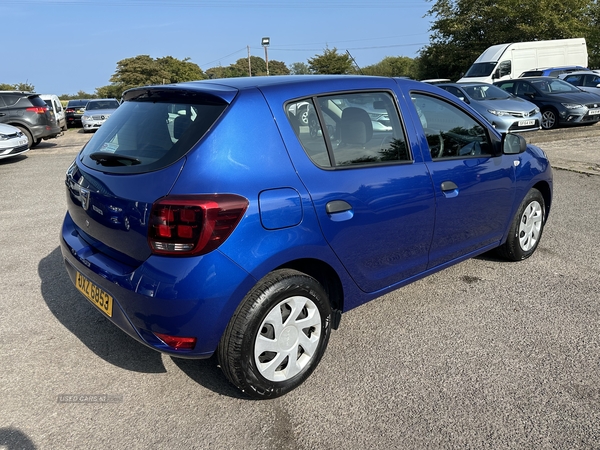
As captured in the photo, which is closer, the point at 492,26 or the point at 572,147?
the point at 572,147

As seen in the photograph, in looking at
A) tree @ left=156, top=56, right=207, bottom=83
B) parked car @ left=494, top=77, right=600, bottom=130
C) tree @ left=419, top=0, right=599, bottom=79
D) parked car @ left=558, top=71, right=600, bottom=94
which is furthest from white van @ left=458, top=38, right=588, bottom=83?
tree @ left=156, top=56, right=207, bottom=83

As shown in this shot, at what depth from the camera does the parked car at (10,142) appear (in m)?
11.5

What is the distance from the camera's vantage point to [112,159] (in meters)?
2.87

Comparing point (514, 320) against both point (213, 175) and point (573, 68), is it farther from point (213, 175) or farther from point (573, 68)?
point (573, 68)

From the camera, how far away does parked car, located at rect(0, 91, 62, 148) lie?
14.1 m

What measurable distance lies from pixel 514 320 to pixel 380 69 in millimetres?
54369

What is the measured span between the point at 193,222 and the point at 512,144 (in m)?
2.85

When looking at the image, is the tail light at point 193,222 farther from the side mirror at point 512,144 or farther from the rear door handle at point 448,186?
the side mirror at point 512,144

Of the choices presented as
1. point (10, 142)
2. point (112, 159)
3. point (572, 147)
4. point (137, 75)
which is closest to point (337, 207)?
point (112, 159)

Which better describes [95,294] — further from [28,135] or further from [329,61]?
[329,61]

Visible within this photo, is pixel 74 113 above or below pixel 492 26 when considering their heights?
below

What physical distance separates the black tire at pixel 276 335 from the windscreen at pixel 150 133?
0.82 metres

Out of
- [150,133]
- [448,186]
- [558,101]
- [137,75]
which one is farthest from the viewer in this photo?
[137,75]

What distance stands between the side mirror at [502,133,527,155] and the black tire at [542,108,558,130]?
38.7 feet
